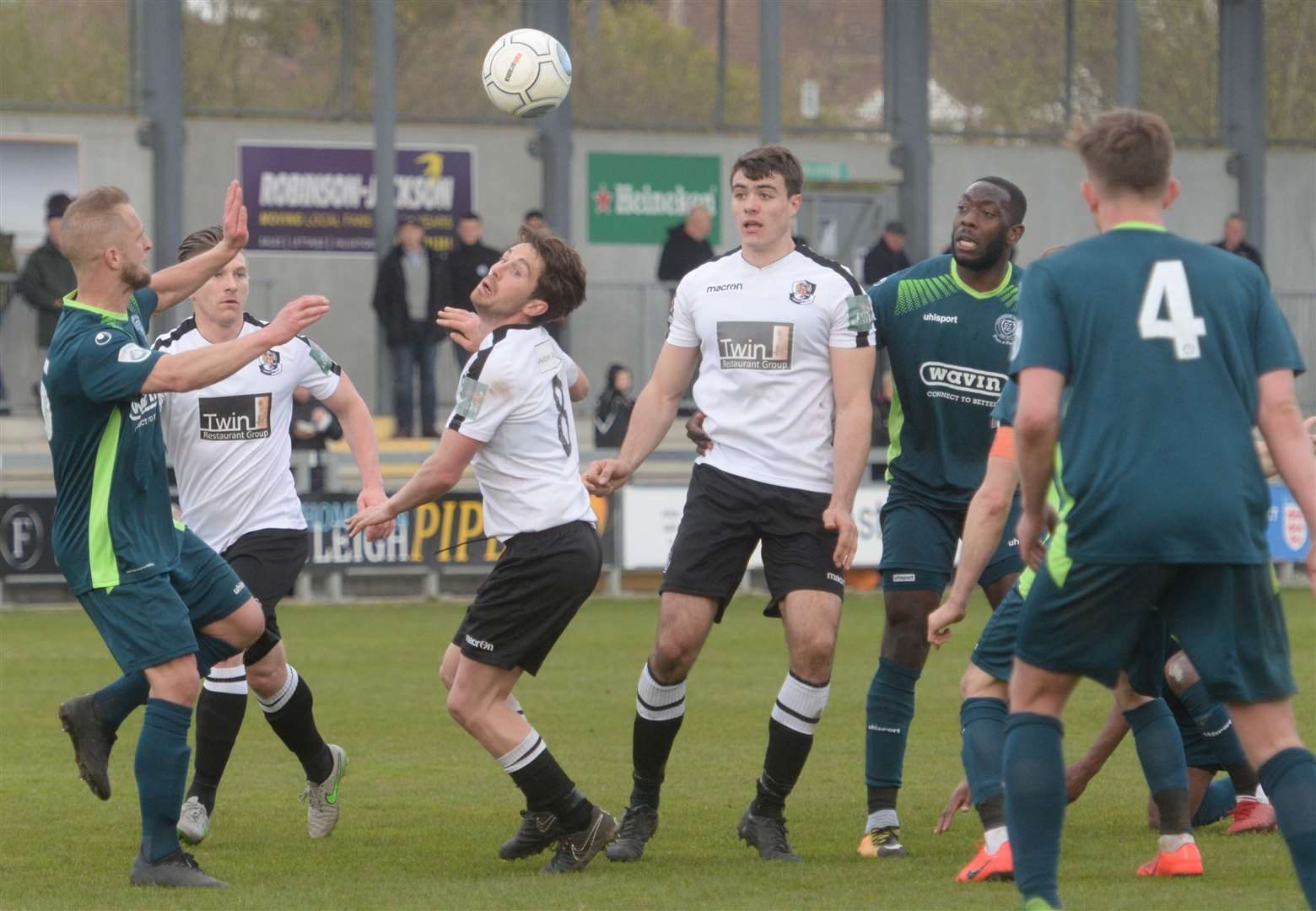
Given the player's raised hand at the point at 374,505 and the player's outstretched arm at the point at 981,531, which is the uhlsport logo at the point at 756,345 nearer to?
the player's outstretched arm at the point at 981,531

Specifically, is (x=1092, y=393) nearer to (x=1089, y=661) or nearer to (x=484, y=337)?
(x=1089, y=661)

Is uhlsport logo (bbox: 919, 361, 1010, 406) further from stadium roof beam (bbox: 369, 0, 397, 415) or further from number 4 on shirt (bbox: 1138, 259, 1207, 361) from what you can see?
stadium roof beam (bbox: 369, 0, 397, 415)

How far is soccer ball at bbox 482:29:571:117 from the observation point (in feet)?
32.6

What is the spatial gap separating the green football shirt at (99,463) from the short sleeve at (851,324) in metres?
2.26

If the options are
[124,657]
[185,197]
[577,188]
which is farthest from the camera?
[577,188]

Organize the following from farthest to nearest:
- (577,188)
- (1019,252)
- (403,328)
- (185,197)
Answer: (1019,252), (577,188), (185,197), (403,328)

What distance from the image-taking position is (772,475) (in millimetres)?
6645

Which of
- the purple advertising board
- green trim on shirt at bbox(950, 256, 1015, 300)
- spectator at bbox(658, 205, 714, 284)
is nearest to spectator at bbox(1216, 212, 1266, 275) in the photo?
spectator at bbox(658, 205, 714, 284)

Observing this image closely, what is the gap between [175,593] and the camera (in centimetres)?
623

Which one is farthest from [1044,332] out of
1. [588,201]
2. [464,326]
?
[588,201]

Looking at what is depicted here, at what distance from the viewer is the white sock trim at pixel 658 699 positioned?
6.73 meters

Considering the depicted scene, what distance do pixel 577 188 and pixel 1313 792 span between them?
20.2 m

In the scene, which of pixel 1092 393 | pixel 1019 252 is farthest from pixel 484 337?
pixel 1019 252

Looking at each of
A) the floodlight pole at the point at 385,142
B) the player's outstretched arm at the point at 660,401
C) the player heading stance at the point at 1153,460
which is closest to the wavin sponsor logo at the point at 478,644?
the player's outstretched arm at the point at 660,401
